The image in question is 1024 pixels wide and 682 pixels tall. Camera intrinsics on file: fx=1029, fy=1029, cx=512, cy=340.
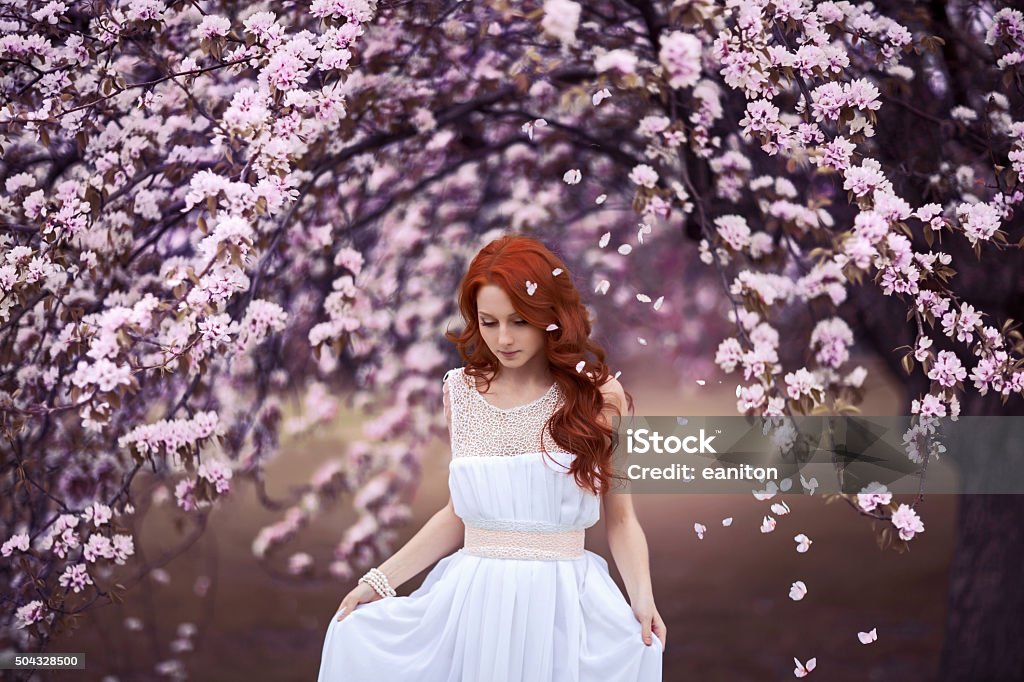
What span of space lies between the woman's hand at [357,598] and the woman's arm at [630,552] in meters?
0.59

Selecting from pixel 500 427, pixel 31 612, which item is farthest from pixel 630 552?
pixel 31 612

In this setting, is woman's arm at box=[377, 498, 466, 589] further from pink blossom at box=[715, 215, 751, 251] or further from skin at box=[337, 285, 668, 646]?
pink blossom at box=[715, 215, 751, 251]

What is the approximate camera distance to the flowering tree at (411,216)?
3.19m

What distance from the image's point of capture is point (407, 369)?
430 centimetres

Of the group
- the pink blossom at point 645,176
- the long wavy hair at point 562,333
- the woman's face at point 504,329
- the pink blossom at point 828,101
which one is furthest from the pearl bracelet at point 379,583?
the pink blossom at point 828,101

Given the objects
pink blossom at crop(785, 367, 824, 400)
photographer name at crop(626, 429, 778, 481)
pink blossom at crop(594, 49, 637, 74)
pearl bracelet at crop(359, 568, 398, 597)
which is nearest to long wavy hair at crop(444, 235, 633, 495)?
pearl bracelet at crop(359, 568, 398, 597)

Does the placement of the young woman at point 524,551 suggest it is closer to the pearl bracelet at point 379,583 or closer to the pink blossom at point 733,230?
the pearl bracelet at point 379,583

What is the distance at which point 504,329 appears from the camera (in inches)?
96.3

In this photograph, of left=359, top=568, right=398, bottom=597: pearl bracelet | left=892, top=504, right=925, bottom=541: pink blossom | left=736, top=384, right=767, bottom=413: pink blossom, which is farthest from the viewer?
left=736, top=384, right=767, bottom=413: pink blossom

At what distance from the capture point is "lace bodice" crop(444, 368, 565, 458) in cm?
252

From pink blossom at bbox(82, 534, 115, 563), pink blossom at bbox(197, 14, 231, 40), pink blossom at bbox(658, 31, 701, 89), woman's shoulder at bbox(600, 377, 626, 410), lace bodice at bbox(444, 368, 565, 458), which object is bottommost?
pink blossom at bbox(82, 534, 115, 563)

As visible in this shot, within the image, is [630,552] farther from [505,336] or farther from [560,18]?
[560,18]

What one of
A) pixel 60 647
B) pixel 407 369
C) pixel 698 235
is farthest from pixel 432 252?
pixel 60 647

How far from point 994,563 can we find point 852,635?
618mm
